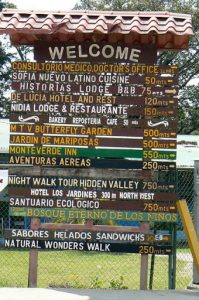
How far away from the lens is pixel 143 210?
8.25m

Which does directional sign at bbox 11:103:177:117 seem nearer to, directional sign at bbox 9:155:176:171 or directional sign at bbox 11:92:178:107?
directional sign at bbox 11:92:178:107

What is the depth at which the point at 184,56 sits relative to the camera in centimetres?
3834

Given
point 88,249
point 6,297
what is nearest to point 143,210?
point 88,249

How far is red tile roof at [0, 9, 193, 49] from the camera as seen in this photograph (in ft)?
26.2

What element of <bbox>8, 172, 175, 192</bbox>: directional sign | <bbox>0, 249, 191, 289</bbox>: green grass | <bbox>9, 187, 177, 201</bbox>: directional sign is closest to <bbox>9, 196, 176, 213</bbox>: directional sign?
<bbox>9, 187, 177, 201</bbox>: directional sign

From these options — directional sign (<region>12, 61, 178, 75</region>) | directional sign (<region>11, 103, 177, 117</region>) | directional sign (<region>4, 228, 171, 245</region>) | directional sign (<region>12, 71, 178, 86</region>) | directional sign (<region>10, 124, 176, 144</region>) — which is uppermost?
directional sign (<region>12, 61, 178, 75</region>)

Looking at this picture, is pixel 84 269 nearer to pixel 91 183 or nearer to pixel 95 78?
pixel 91 183

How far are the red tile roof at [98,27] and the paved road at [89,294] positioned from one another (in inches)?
135

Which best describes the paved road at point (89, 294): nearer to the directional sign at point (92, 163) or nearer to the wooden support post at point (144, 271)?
the wooden support post at point (144, 271)

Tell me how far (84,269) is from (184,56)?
1054 inches

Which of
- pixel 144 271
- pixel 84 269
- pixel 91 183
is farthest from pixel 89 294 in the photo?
pixel 84 269

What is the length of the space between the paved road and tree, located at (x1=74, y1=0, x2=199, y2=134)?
2642 centimetres

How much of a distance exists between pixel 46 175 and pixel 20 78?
4.67 ft

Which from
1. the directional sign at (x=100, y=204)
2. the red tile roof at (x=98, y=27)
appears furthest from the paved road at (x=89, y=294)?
the red tile roof at (x=98, y=27)
